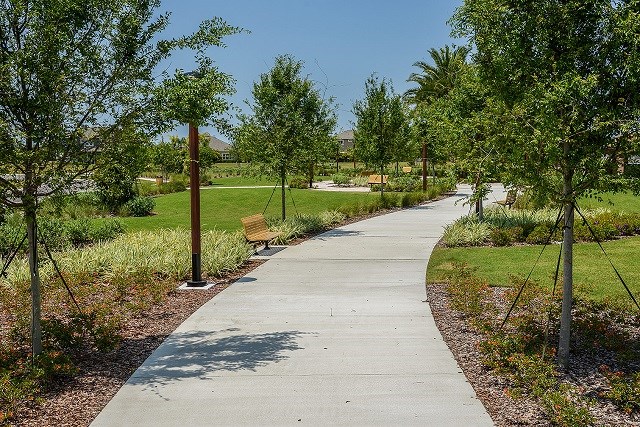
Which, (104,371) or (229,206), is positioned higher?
(229,206)

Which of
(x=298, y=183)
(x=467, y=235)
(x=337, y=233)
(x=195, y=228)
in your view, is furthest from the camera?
(x=298, y=183)

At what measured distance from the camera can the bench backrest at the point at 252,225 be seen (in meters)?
14.7

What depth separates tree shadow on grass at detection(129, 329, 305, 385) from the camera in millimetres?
6344

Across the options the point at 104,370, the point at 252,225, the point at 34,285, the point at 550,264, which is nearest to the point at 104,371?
the point at 104,370

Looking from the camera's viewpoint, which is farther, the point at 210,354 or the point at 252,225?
the point at 252,225

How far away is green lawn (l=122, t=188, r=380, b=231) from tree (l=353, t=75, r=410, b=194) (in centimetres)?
212

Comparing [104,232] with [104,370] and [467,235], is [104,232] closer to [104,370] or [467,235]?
[467,235]

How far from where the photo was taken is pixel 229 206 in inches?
1120

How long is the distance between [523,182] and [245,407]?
10.8ft

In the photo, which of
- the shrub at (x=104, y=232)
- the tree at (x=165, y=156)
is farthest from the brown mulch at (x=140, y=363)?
the shrub at (x=104, y=232)

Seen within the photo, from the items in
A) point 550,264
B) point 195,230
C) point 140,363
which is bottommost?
point 140,363

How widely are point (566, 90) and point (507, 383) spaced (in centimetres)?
272

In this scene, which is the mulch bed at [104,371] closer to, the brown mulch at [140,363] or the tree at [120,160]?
the brown mulch at [140,363]

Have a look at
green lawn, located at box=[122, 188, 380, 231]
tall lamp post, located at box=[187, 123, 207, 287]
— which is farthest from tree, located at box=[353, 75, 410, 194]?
tall lamp post, located at box=[187, 123, 207, 287]
